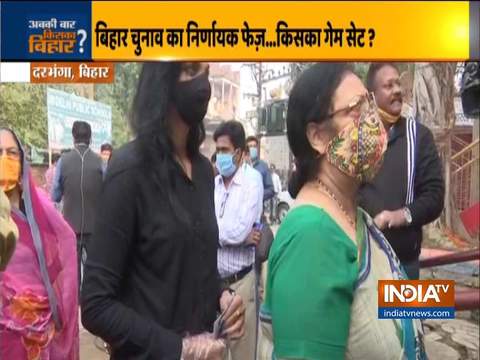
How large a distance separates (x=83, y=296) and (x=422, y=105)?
3.39 ft

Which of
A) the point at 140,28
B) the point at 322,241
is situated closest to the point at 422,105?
the point at 322,241

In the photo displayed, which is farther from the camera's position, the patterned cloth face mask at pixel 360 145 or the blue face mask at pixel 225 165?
the blue face mask at pixel 225 165

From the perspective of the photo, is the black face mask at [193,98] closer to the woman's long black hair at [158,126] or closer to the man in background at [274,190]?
the woman's long black hair at [158,126]

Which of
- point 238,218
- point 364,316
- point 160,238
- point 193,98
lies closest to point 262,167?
point 238,218

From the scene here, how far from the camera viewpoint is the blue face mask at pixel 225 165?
1502 millimetres

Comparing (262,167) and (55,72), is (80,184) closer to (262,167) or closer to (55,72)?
(55,72)

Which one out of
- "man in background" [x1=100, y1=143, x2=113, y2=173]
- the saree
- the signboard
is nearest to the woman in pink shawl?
the signboard

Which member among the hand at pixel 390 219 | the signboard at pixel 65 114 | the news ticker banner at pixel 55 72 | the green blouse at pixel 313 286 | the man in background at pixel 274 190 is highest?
the news ticker banner at pixel 55 72

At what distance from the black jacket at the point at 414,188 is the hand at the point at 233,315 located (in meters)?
0.43

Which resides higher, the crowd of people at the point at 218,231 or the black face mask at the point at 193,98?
the black face mask at the point at 193,98

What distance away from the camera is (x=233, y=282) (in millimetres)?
1500

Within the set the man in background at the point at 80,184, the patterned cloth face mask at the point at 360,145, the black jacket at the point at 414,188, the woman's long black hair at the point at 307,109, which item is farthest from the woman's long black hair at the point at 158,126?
the black jacket at the point at 414,188

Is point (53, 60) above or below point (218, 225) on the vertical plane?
above

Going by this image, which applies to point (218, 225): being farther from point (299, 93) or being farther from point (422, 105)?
point (422, 105)
